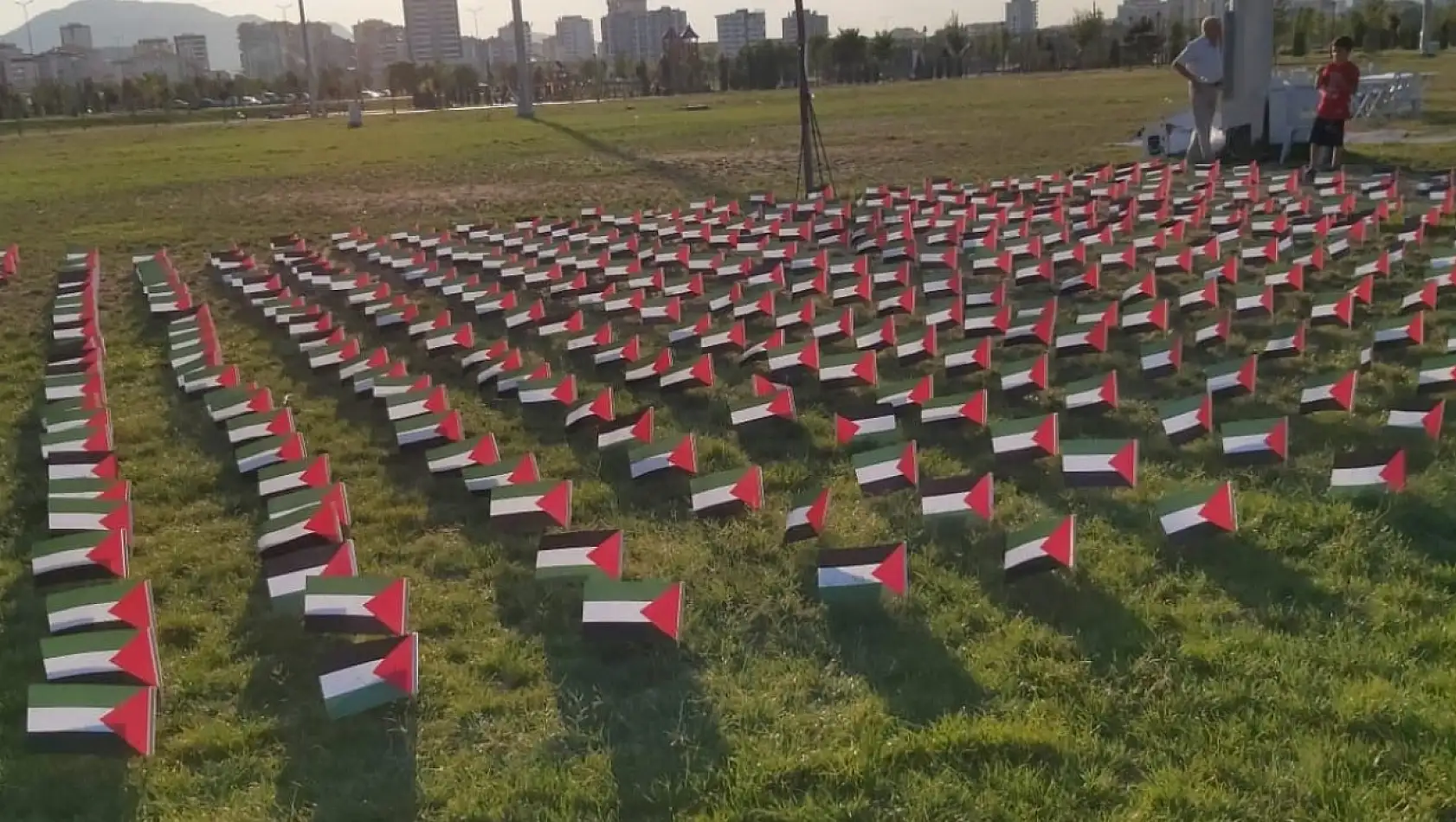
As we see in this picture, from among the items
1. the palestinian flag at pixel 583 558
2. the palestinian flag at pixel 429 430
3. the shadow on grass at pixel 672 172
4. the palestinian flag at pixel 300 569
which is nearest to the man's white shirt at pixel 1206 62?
the shadow on grass at pixel 672 172

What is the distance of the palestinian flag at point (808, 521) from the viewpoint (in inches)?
167

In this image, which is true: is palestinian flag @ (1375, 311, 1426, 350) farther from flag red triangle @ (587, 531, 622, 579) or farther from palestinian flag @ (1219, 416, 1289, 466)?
flag red triangle @ (587, 531, 622, 579)

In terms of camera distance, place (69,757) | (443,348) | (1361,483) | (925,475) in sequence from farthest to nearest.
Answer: (443,348) → (925,475) → (1361,483) → (69,757)

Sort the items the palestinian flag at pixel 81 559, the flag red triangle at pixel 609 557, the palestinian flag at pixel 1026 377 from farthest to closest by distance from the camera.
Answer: the palestinian flag at pixel 1026 377
the palestinian flag at pixel 81 559
the flag red triangle at pixel 609 557

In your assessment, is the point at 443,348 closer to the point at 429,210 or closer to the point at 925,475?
the point at 925,475

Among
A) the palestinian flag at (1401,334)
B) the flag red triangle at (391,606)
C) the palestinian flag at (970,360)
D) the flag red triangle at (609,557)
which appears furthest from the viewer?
the palestinian flag at (970,360)

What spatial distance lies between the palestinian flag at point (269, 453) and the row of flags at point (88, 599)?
1.68ft

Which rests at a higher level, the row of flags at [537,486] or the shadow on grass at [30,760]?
the row of flags at [537,486]

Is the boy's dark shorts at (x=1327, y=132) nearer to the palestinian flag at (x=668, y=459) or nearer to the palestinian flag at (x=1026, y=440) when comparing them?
the palestinian flag at (x=1026, y=440)

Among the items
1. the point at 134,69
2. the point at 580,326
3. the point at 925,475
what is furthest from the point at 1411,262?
the point at 134,69

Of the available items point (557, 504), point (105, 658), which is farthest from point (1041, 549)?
point (105, 658)

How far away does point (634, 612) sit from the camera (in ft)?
11.9

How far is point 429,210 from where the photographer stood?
48.8ft

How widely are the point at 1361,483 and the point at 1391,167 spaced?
32.1 ft
